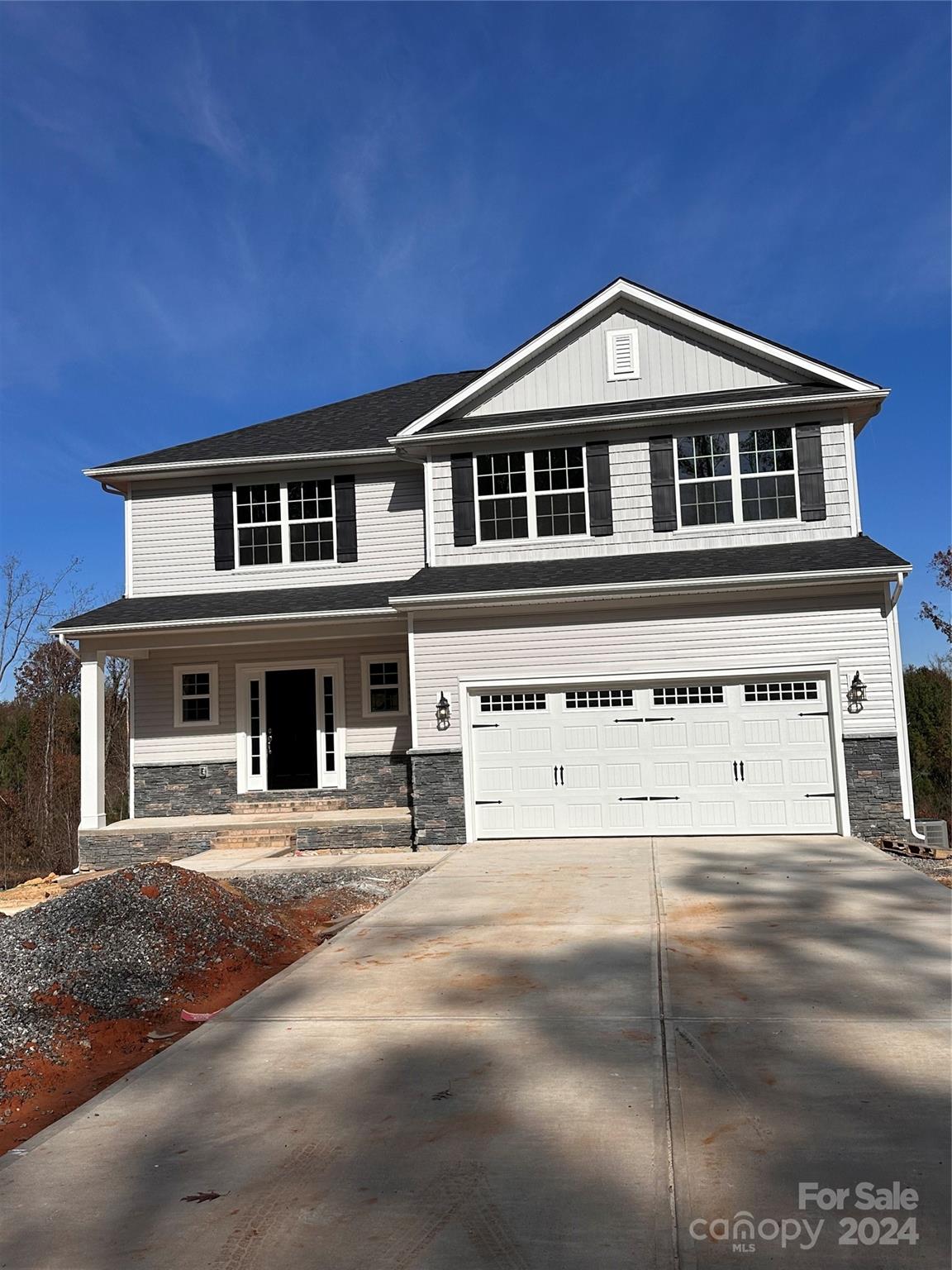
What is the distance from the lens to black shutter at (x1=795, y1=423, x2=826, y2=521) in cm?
1464

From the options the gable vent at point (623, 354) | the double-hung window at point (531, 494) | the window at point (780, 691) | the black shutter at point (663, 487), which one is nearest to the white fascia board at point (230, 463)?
the double-hung window at point (531, 494)

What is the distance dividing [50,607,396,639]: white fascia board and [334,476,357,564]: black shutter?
74.3 inches

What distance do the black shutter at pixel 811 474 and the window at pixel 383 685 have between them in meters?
7.00

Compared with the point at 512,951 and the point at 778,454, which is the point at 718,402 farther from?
the point at 512,951

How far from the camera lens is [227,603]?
53.8 ft

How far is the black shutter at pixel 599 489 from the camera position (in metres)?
15.3

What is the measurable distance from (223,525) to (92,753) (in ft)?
14.7

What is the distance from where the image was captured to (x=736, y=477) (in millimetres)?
14969

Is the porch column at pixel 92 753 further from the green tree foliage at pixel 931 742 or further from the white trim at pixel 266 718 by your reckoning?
the green tree foliage at pixel 931 742

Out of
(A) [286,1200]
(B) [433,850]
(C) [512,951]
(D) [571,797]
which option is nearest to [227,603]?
(B) [433,850]

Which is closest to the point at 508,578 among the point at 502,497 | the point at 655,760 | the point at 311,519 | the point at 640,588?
the point at 502,497

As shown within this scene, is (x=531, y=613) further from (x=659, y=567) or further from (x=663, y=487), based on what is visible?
(x=663, y=487)

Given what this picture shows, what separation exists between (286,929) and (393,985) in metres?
2.60

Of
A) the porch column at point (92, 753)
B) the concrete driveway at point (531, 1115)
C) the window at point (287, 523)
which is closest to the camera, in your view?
the concrete driveway at point (531, 1115)
